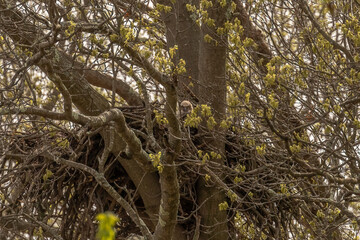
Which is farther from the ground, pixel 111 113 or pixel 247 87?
pixel 247 87

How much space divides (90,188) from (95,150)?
42 centimetres

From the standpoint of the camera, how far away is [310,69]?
4.54 metres

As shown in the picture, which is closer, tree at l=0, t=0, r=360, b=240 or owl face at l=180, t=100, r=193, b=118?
tree at l=0, t=0, r=360, b=240

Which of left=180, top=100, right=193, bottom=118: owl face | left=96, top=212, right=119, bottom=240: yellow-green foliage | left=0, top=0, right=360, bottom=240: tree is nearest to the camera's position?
left=96, top=212, right=119, bottom=240: yellow-green foliage

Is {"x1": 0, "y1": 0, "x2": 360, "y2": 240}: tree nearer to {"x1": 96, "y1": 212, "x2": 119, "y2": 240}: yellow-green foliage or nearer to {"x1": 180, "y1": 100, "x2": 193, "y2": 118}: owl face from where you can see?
{"x1": 180, "y1": 100, "x2": 193, "y2": 118}: owl face

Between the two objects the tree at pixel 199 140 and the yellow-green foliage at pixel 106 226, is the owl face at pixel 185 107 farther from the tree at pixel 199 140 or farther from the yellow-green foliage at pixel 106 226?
the yellow-green foliage at pixel 106 226

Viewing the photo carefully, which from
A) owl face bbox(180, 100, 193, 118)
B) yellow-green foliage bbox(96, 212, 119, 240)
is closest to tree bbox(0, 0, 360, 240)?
owl face bbox(180, 100, 193, 118)

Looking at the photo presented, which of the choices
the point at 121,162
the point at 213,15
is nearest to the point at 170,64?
the point at 213,15

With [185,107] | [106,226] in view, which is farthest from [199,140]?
[106,226]

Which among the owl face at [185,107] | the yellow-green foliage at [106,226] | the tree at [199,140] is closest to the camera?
the yellow-green foliage at [106,226]

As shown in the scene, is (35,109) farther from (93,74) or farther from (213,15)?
(93,74)

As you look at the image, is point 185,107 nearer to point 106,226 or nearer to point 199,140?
point 199,140

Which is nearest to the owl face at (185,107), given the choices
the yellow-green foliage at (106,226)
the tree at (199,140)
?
the tree at (199,140)

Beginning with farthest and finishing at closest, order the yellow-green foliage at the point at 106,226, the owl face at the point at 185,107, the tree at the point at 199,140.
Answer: the owl face at the point at 185,107 < the tree at the point at 199,140 < the yellow-green foliage at the point at 106,226
